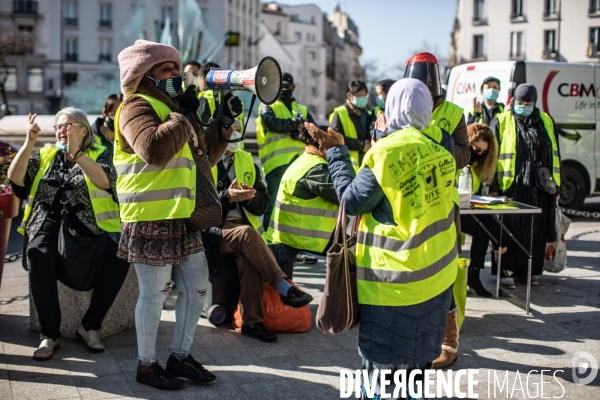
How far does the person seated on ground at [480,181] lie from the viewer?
6215 millimetres

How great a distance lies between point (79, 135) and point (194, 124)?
3.57 ft

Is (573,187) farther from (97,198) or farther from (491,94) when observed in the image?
(97,198)

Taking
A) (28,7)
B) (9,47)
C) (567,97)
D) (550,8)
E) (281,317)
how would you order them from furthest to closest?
(28,7) → (550,8) → (9,47) → (567,97) → (281,317)

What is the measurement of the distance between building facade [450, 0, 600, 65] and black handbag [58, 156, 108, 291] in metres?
49.2

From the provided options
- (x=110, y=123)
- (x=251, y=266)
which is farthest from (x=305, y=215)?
(x=110, y=123)

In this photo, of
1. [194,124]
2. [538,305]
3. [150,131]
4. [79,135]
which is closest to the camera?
[150,131]

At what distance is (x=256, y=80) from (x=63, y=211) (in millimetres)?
1813

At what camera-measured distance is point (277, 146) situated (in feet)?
25.7

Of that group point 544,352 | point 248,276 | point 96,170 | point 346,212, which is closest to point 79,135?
point 96,170

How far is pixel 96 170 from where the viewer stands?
4.67 m

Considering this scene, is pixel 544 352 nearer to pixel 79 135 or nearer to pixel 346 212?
pixel 346 212

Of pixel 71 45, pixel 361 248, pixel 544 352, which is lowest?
pixel 544 352

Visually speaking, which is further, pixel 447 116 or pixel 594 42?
pixel 594 42

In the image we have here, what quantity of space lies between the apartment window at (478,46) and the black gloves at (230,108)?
56522 millimetres
